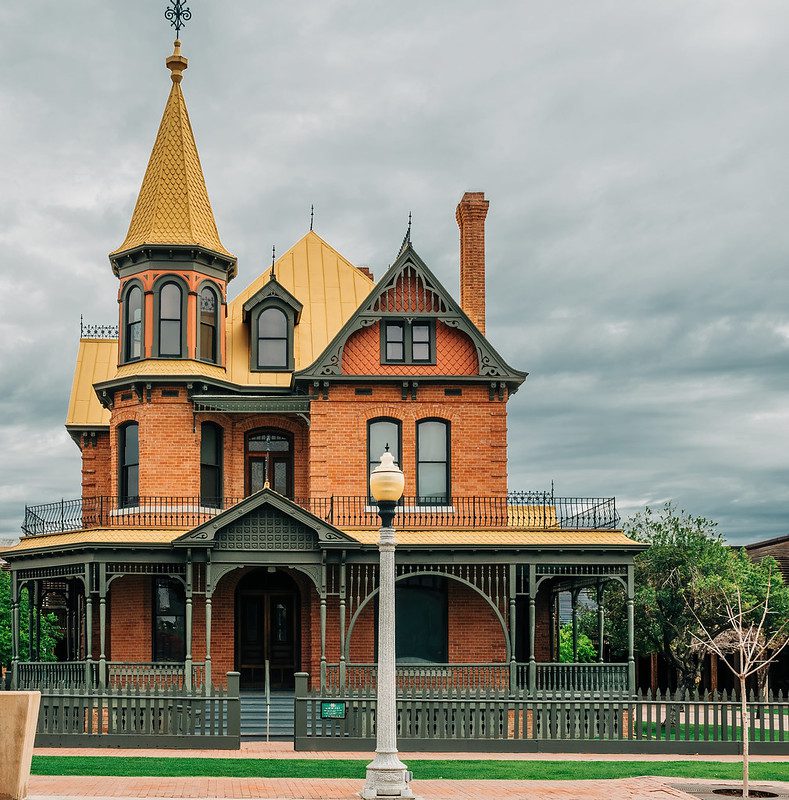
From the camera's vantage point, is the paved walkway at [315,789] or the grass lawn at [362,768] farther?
the grass lawn at [362,768]

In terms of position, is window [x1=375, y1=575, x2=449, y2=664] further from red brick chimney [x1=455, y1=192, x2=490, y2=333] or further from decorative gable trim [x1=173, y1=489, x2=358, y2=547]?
red brick chimney [x1=455, y1=192, x2=490, y2=333]

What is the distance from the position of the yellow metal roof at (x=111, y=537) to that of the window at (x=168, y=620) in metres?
1.95

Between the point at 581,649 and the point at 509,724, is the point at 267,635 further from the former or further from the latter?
the point at 581,649

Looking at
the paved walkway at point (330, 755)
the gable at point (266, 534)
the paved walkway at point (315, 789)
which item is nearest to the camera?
the paved walkway at point (315, 789)

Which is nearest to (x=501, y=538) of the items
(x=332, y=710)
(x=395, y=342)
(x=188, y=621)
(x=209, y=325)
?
(x=395, y=342)

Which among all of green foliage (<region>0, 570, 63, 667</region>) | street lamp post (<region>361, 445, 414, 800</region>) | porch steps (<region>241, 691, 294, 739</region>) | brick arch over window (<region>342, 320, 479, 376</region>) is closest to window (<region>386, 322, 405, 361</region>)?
brick arch over window (<region>342, 320, 479, 376</region>)

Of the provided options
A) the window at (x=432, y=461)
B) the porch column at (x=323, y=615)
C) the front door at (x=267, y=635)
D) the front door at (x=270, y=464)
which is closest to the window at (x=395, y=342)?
the window at (x=432, y=461)

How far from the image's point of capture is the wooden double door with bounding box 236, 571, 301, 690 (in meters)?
31.9

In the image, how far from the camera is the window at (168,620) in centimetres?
3142

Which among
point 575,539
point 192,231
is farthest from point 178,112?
point 575,539

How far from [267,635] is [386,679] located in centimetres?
1626

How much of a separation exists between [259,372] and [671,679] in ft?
61.0

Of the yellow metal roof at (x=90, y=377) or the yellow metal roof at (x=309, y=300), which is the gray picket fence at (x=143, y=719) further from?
the yellow metal roof at (x=90, y=377)

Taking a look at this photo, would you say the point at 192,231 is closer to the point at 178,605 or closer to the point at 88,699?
the point at 178,605
